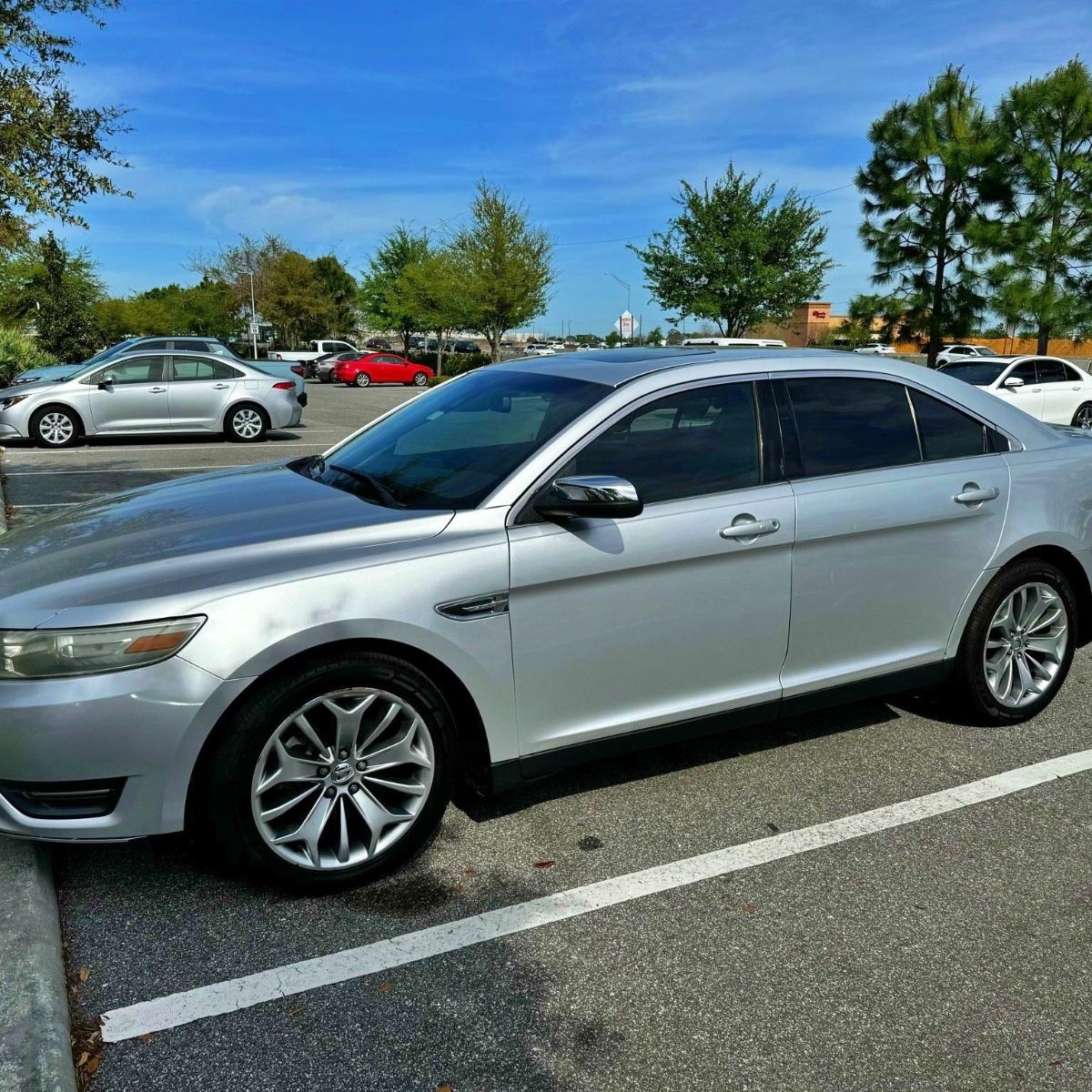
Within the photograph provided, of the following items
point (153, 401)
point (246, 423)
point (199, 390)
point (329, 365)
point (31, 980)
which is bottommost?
point (31, 980)

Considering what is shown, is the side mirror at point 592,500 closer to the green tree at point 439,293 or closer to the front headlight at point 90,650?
the front headlight at point 90,650

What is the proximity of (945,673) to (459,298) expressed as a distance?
141 feet

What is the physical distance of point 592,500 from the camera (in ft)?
10.2

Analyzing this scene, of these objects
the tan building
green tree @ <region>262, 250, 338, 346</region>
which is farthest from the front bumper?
green tree @ <region>262, 250, 338, 346</region>

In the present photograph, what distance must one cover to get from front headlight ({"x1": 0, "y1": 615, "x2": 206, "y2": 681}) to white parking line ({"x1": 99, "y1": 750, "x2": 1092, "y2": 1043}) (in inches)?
35.0

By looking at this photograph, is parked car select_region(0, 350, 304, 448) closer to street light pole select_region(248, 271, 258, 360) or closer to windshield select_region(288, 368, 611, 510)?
windshield select_region(288, 368, 611, 510)

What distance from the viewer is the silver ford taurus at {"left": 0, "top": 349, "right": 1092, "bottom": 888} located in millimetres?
2744

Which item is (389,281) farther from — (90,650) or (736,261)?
(90,650)

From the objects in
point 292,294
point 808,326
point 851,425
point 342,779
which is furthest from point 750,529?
point 808,326

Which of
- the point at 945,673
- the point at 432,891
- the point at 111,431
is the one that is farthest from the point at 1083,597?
the point at 111,431

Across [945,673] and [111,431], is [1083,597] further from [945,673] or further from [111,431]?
[111,431]

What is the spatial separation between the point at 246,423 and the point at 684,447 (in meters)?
14.3

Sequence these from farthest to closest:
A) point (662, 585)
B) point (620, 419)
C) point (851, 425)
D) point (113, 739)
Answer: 1. point (851, 425)
2. point (620, 419)
3. point (662, 585)
4. point (113, 739)

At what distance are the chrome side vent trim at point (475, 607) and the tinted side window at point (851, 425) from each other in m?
1.37
